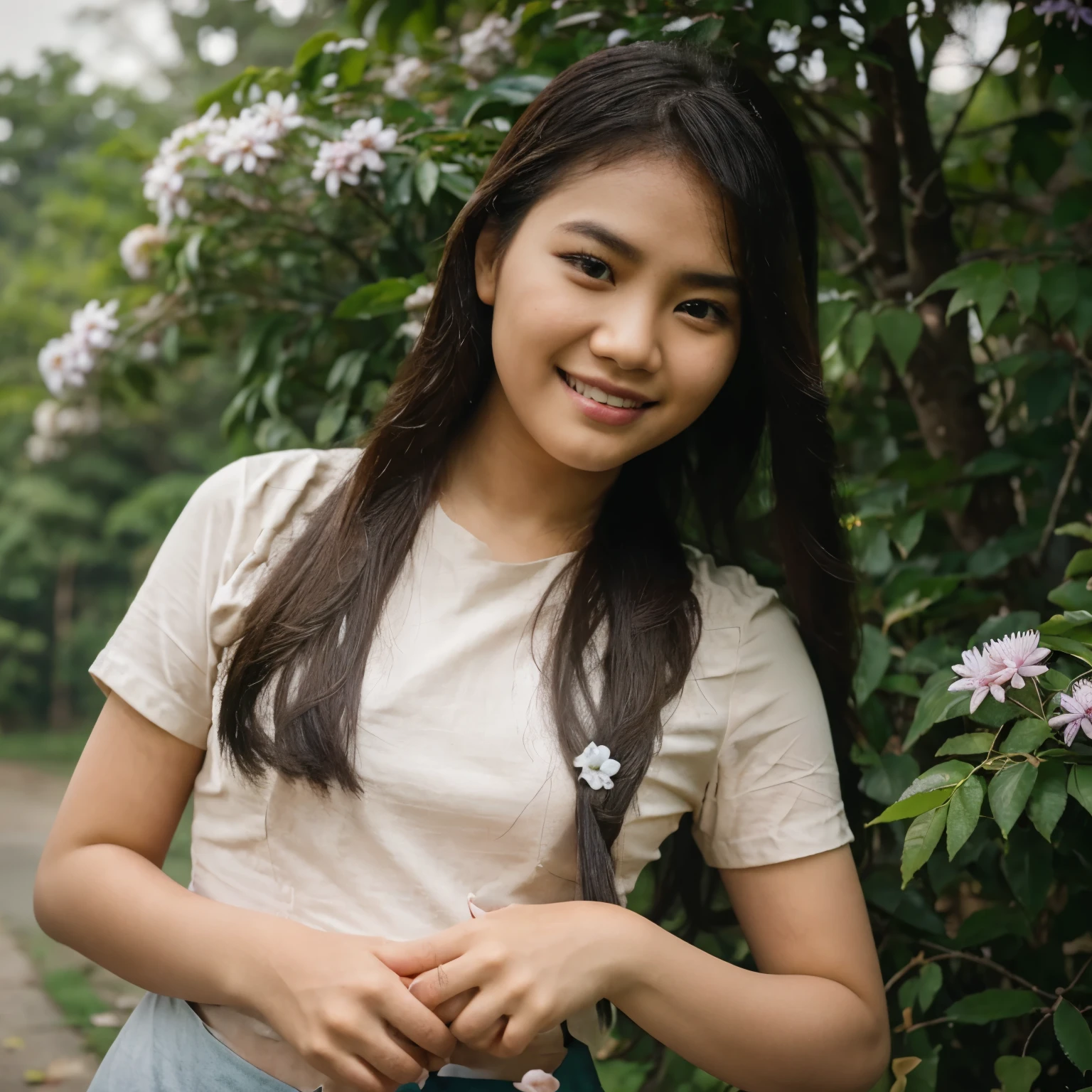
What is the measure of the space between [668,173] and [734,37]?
1.90 feet

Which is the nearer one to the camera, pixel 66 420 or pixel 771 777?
pixel 771 777

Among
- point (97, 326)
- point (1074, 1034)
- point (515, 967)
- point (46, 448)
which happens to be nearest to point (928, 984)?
point (1074, 1034)

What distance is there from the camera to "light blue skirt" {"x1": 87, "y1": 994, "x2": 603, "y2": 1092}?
1.23 metres

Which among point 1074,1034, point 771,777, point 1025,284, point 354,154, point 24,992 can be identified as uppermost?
point 354,154

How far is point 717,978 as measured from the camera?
3.87ft

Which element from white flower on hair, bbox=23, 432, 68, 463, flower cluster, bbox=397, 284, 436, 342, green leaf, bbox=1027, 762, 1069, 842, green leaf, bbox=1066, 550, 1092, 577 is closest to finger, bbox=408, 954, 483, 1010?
green leaf, bbox=1027, 762, 1069, 842

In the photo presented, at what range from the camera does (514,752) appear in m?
1.24

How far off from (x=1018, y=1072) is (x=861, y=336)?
963 mm

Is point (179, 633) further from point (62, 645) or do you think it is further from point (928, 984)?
point (62, 645)

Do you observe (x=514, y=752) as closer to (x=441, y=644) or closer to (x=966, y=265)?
(x=441, y=644)

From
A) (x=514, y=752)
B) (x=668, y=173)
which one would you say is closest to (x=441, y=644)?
(x=514, y=752)

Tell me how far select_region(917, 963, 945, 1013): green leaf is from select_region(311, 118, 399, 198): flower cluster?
1.39 metres

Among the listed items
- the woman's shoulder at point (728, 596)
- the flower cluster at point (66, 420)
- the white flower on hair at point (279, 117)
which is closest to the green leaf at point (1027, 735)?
the woman's shoulder at point (728, 596)

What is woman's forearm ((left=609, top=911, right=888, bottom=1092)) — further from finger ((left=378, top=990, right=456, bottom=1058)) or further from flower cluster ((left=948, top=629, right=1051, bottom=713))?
flower cluster ((left=948, top=629, right=1051, bottom=713))
